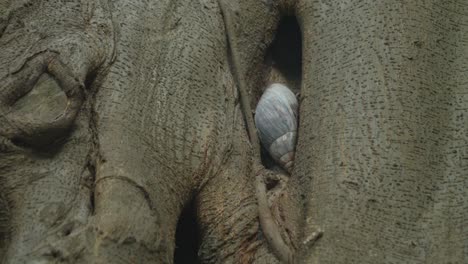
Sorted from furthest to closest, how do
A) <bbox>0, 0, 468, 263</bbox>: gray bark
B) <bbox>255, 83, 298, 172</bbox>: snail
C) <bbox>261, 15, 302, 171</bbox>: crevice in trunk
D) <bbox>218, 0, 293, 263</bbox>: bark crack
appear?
1. <bbox>261, 15, 302, 171</bbox>: crevice in trunk
2. <bbox>255, 83, 298, 172</bbox>: snail
3. <bbox>218, 0, 293, 263</bbox>: bark crack
4. <bbox>0, 0, 468, 263</bbox>: gray bark

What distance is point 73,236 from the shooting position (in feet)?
5.91

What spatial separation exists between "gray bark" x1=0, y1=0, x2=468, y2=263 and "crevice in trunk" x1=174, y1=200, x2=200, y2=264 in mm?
48

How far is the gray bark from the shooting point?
6.22ft

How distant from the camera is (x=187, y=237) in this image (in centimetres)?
223

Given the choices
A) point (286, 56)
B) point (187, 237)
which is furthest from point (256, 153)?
point (286, 56)

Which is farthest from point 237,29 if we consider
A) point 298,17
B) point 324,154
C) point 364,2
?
point 324,154

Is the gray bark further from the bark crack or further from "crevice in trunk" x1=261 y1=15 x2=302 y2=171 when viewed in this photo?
"crevice in trunk" x1=261 y1=15 x2=302 y2=171

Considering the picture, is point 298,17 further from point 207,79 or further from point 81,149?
point 81,149

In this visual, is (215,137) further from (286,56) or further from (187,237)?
(286,56)

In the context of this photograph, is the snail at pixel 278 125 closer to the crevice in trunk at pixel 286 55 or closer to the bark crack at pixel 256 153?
the bark crack at pixel 256 153

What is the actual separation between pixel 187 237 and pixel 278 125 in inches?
14.8

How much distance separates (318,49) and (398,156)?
16.0 inches

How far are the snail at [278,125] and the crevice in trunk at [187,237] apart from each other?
28 cm

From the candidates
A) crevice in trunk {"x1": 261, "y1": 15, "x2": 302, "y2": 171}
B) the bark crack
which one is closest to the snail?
the bark crack
